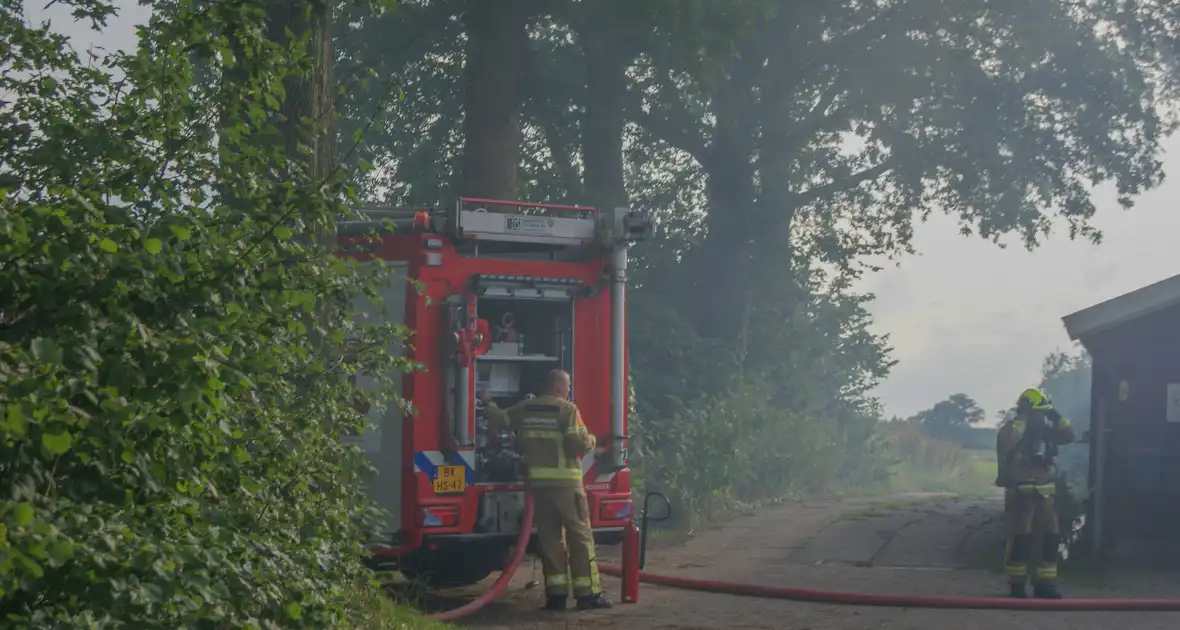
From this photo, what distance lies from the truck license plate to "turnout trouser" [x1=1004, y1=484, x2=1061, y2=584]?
4551 millimetres

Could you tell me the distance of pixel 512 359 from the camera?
11703 millimetres

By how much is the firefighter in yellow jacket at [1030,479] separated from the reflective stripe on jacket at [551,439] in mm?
3819

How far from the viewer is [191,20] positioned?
556 cm

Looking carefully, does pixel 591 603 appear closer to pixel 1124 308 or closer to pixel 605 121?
pixel 1124 308

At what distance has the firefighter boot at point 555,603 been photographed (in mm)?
11188

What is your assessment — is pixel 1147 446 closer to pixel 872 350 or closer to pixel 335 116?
pixel 335 116

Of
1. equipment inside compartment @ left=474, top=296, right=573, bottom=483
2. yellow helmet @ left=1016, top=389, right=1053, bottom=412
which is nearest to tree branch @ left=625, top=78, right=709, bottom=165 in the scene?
yellow helmet @ left=1016, top=389, right=1053, bottom=412

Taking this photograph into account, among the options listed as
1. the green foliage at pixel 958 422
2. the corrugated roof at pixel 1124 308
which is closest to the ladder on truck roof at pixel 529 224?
the corrugated roof at pixel 1124 308

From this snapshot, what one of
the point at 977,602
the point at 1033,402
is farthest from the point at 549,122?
the point at 977,602

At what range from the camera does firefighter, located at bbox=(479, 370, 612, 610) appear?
11.1m

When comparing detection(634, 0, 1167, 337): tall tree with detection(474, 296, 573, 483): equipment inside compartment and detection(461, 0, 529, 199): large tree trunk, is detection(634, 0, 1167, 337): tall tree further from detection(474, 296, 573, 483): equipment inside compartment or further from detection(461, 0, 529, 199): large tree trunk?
detection(474, 296, 573, 483): equipment inside compartment

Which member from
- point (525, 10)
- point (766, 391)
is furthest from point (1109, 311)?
point (766, 391)

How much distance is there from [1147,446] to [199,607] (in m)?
13.2

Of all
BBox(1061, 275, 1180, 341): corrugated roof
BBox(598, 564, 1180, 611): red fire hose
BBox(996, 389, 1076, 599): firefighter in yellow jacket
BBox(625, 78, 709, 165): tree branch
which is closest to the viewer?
BBox(598, 564, 1180, 611): red fire hose
